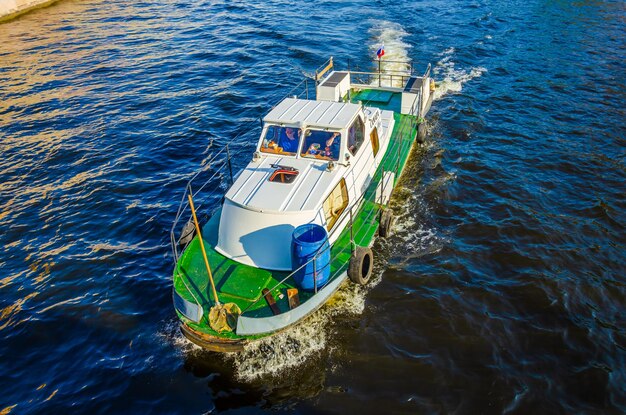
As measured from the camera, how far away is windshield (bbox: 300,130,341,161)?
1434 cm

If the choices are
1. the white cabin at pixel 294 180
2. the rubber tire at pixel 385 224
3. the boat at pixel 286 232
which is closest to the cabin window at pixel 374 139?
the boat at pixel 286 232

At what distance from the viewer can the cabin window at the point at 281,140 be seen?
48.2 feet

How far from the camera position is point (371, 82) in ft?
91.1

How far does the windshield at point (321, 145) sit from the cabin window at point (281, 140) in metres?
0.32

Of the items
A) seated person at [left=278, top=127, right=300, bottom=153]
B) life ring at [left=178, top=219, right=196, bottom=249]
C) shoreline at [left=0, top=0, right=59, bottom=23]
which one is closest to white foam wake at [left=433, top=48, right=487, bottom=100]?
seated person at [left=278, top=127, right=300, bottom=153]

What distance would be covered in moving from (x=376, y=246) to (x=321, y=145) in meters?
3.96

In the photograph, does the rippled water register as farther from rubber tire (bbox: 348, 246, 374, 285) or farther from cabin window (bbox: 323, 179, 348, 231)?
cabin window (bbox: 323, 179, 348, 231)

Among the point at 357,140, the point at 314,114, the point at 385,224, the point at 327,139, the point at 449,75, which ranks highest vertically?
the point at 314,114

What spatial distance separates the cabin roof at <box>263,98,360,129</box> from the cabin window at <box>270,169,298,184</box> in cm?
177

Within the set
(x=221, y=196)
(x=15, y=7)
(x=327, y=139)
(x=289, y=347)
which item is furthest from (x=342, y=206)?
(x=15, y=7)

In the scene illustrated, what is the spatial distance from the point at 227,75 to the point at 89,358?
75.0ft

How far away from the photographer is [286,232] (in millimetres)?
12406

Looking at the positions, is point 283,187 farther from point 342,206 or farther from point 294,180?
point 342,206

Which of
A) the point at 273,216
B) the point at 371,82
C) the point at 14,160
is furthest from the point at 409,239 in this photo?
the point at 14,160
